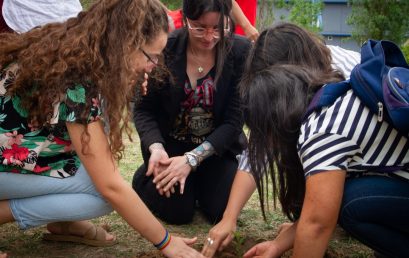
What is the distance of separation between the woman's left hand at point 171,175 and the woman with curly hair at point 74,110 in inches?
16.3

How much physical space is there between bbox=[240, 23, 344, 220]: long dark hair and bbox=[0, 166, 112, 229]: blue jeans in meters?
0.85

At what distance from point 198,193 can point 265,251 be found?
1104 millimetres

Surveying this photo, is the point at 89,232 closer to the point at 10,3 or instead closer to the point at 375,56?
the point at 10,3

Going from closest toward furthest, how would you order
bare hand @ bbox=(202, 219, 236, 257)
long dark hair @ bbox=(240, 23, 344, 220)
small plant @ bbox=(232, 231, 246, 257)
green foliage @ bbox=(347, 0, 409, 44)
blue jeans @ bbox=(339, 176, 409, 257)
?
1. long dark hair @ bbox=(240, 23, 344, 220)
2. blue jeans @ bbox=(339, 176, 409, 257)
3. bare hand @ bbox=(202, 219, 236, 257)
4. small plant @ bbox=(232, 231, 246, 257)
5. green foliage @ bbox=(347, 0, 409, 44)

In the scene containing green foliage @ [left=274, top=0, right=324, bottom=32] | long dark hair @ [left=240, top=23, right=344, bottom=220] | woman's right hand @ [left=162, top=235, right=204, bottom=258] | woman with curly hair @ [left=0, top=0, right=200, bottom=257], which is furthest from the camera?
green foliage @ [left=274, top=0, right=324, bottom=32]

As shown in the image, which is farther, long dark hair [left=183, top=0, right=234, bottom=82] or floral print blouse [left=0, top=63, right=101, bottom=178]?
long dark hair [left=183, top=0, right=234, bottom=82]

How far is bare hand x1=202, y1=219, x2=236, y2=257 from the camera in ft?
8.98

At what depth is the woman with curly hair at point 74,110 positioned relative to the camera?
233cm

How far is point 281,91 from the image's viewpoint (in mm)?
2096

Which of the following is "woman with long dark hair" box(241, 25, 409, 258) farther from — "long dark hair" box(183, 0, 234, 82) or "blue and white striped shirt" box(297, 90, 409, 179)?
"long dark hair" box(183, 0, 234, 82)

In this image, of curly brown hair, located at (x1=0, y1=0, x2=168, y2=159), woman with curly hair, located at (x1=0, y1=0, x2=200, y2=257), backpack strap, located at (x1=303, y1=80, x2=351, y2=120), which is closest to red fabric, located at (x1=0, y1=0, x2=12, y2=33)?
woman with curly hair, located at (x1=0, y1=0, x2=200, y2=257)

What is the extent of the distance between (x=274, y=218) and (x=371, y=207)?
48.1 inches

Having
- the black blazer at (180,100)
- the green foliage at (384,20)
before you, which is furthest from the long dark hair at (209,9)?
the green foliage at (384,20)

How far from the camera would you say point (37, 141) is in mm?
2527
